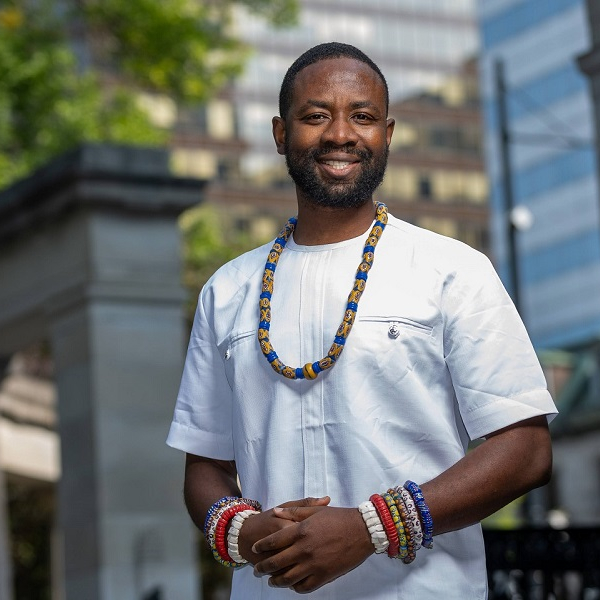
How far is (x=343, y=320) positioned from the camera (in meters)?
3.18

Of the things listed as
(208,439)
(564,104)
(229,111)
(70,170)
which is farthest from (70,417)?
(229,111)

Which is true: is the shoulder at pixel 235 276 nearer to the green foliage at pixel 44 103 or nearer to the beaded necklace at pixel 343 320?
the beaded necklace at pixel 343 320

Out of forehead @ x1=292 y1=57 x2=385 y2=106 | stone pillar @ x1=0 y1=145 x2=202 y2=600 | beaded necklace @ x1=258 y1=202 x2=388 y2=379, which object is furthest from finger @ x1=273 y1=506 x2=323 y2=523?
stone pillar @ x1=0 y1=145 x2=202 y2=600

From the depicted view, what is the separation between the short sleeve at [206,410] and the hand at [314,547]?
55 cm

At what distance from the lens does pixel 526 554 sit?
692 cm

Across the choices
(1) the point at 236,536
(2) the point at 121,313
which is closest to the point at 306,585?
(1) the point at 236,536

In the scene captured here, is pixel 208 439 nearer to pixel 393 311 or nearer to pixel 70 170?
pixel 393 311

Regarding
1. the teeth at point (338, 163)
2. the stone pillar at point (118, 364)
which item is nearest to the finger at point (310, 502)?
the teeth at point (338, 163)

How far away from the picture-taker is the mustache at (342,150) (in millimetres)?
3271

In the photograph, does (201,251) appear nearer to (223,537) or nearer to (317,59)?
(317,59)

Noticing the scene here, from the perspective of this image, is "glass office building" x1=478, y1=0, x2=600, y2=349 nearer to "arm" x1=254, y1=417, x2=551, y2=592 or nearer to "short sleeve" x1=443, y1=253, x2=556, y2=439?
"short sleeve" x1=443, y1=253, x2=556, y2=439

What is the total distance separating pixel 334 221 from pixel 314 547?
811 millimetres

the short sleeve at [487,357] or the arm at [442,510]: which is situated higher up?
the short sleeve at [487,357]

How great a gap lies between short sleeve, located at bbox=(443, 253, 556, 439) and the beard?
28 centimetres
